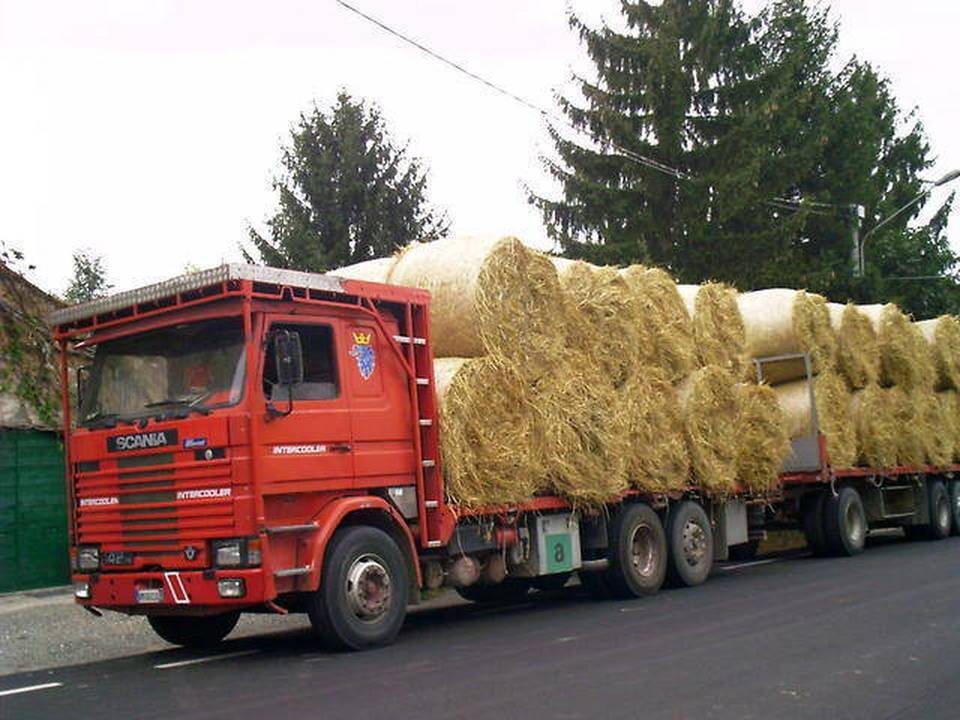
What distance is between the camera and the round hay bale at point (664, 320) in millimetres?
13023

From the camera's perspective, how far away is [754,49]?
3103 centimetres

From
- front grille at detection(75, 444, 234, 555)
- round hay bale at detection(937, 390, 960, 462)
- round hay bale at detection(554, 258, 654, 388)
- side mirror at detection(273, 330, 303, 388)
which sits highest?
round hay bale at detection(554, 258, 654, 388)

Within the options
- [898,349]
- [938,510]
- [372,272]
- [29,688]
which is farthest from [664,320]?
[938,510]

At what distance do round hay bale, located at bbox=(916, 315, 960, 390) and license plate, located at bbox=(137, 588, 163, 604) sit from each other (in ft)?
48.8

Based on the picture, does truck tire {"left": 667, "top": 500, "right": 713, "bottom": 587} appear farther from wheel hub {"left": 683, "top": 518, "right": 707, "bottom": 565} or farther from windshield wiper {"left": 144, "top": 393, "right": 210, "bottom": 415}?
windshield wiper {"left": 144, "top": 393, "right": 210, "bottom": 415}

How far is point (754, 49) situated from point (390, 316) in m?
23.5

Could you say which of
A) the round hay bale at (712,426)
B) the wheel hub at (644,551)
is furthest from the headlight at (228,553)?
the round hay bale at (712,426)

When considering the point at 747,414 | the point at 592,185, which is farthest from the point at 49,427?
the point at 592,185

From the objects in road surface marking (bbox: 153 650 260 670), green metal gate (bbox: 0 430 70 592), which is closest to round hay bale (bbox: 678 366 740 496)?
road surface marking (bbox: 153 650 260 670)

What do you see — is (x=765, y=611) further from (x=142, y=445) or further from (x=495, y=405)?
(x=142, y=445)

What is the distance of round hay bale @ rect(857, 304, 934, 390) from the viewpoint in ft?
60.7

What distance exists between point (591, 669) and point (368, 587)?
210cm

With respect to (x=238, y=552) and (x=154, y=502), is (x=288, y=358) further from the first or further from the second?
(x=154, y=502)

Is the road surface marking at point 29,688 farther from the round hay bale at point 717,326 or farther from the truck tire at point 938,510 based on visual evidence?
the truck tire at point 938,510
